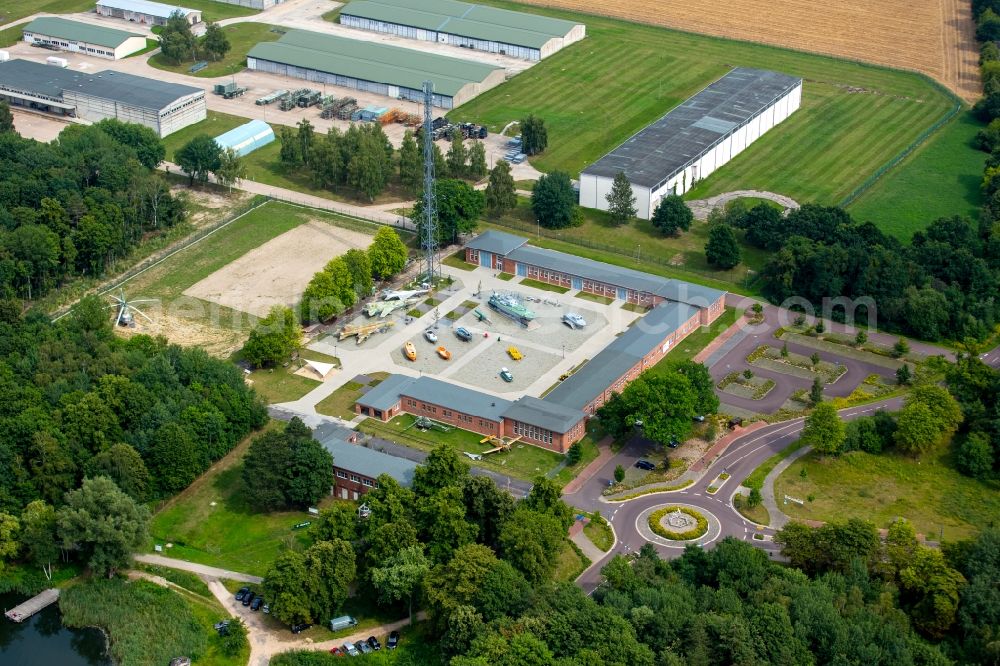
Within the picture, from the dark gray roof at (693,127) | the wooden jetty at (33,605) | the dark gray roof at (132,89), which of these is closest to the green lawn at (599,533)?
the wooden jetty at (33,605)

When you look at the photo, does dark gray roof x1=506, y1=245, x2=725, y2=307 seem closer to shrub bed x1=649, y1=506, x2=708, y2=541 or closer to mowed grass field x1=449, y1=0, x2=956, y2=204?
mowed grass field x1=449, y1=0, x2=956, y2=204

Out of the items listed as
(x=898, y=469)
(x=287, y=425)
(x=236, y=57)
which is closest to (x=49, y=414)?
(x=287, y=425)

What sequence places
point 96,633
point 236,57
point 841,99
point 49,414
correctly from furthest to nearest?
point 236,57 < point 841,99 < point 49,414 < point 96,633

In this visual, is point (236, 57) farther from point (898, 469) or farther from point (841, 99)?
point (898, 469)

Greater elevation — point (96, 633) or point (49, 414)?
point (49, 414)

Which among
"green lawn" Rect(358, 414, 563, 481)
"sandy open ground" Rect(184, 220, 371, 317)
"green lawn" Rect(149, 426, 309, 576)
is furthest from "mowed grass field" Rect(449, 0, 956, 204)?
"green lawn" Rect(149, 426, 309, 576)

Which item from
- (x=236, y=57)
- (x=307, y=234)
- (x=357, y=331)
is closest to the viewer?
(x=357, y=331)
